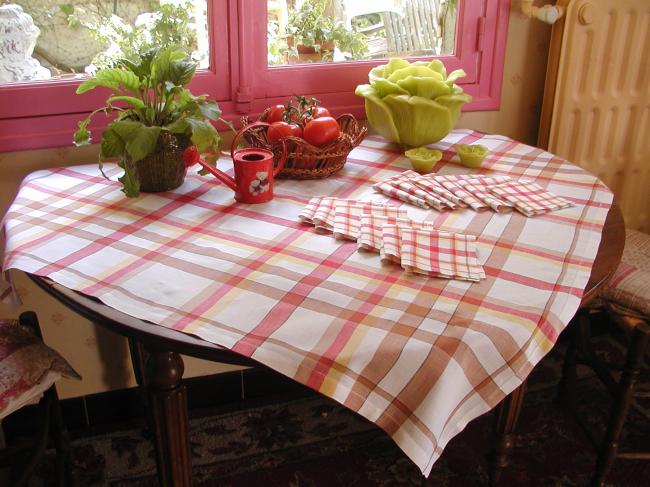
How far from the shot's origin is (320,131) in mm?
1388

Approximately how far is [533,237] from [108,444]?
4.24 feet

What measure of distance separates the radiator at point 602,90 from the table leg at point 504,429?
861 millimetres

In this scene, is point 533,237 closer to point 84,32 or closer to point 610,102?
point 610,102

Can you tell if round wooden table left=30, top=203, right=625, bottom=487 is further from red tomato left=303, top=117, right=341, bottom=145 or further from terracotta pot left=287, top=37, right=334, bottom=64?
terracotta pot left=287, top=37, right=334, bottom=64

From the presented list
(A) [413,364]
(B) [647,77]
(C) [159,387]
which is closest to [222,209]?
(C) [159,387]

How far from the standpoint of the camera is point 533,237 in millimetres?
1123

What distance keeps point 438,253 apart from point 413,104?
59 cm

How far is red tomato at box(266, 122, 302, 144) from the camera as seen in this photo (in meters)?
1.38

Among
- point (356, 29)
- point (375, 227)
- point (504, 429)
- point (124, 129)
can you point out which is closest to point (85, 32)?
point (124, 129)

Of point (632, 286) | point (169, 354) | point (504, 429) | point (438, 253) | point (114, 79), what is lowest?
point (504, 429)

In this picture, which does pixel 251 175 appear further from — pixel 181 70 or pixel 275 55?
pixel 275 55

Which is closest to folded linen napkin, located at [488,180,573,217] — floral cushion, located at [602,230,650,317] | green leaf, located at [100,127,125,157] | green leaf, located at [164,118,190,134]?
floral cushion, located at [602,230,650,317]

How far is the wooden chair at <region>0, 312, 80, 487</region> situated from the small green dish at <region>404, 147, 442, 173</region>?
0.85 metres

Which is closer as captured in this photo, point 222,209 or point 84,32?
point 222,209
